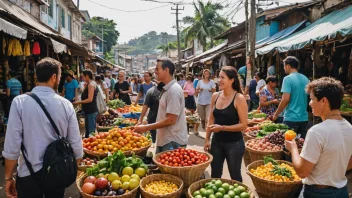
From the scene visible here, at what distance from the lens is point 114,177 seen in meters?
3.41

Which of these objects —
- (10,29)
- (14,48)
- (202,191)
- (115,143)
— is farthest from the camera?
(14,48)

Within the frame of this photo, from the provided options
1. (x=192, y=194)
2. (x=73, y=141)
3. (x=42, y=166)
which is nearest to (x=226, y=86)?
(x=192, y=194)

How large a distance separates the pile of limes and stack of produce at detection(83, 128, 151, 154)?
1.42m

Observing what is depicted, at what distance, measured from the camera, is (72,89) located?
1008cm

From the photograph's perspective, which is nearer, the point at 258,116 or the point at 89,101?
the point at 89,101

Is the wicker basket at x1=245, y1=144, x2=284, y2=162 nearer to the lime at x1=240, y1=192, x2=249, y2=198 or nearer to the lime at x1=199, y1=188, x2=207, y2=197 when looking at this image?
the lime at x1=240, y1=192, x2=249, y2=198

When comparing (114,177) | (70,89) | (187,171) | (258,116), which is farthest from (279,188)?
(70,89)

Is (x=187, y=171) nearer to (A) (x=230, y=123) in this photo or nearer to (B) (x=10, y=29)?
(A) (x=230, y=123)

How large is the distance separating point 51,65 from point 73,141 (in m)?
0.76

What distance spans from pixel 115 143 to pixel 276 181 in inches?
96.3

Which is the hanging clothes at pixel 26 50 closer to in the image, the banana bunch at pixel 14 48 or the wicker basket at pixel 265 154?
the banana bunch at pixel 14 48

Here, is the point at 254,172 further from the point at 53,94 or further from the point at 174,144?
the point at 53,94

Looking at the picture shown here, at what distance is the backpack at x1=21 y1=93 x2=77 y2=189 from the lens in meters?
2.54

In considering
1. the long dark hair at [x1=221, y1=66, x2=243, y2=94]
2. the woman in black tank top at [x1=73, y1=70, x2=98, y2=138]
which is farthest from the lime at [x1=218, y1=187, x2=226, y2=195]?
the woman in black tank top at [x1=73, y1=70, x2=98, y2=138]
